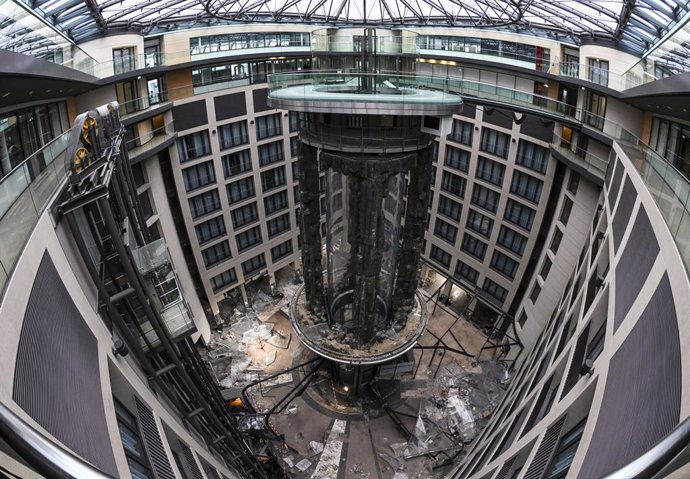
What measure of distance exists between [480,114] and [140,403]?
1244 inches

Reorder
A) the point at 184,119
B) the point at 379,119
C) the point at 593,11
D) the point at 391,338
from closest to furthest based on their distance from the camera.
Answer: the point at 379,119
the point at 391,338
the point at 593,11
the point at 184,119

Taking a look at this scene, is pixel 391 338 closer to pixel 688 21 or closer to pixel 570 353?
pixel 570 353

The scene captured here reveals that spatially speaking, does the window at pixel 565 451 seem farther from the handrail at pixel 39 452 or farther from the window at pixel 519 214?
the window at pixel 519 214

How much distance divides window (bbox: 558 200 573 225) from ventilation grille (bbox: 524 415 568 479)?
63.1 feet

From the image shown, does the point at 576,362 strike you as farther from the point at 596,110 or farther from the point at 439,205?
the point at 439,205

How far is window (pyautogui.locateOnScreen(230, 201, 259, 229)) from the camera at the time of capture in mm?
36188

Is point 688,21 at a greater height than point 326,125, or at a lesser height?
greater

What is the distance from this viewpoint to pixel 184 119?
30.8 meters

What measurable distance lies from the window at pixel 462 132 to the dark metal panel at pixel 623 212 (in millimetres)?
19703

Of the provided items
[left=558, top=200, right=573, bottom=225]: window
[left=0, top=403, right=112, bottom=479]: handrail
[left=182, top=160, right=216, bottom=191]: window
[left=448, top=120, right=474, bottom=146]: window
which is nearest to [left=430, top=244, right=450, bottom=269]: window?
[left=448, top=120, right=474, bottom=146]: window

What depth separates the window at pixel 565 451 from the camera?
1081 centimetres

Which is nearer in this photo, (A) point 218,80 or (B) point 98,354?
(B) point 98,354

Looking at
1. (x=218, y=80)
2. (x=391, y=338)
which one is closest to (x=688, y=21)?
(x=391, y=338)

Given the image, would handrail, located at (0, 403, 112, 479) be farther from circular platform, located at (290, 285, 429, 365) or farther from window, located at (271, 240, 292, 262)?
window, located at (271, 240, 292, 262)
